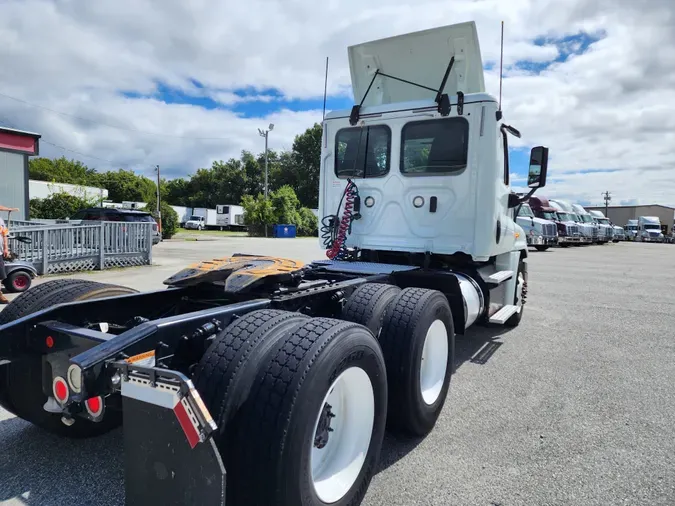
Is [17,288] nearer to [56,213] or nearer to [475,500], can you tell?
[475,500]

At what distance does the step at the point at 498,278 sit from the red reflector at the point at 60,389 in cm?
427

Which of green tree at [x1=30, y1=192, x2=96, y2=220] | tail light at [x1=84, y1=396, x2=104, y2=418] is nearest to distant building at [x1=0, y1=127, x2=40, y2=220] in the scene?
green tree at [x1=30, y1=192, x2=96, y2=220]

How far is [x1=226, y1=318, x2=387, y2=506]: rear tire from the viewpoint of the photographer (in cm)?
193

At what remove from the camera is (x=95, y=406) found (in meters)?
2.06

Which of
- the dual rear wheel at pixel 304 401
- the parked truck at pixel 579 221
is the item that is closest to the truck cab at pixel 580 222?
the parked truck at pixel 579 221

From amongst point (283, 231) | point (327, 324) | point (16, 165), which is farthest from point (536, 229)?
point (327, 324)

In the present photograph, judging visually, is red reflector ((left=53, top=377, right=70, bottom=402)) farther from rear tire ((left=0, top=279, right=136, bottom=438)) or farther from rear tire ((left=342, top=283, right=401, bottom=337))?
rear tire ((left=342, top=283, right=401, bottom=337))

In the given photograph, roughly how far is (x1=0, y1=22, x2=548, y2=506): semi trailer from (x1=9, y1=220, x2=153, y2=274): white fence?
8.23 metres

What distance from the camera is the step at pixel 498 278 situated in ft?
17.4

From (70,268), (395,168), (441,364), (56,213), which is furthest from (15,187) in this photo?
(441,364)

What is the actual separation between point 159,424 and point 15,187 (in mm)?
19920

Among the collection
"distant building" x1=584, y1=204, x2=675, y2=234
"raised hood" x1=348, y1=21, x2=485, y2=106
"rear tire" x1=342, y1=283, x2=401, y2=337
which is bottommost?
"rear tire" x1=342, y1=283, x2=401, y2=337

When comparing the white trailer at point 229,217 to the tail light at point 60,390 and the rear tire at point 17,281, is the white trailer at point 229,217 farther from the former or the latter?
the tail light at point 60,390

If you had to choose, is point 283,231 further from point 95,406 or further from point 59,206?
point 95,406
